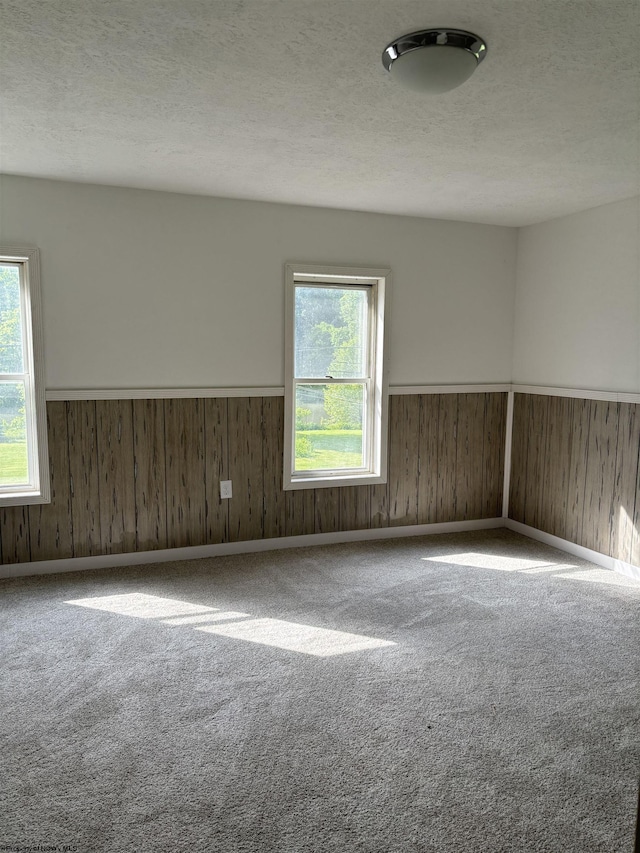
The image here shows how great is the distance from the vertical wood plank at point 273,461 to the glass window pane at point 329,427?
19 cm

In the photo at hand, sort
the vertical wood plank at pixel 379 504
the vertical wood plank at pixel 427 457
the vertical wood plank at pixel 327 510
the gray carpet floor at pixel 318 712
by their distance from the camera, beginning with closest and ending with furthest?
the gray carpet floor at pixel 318 712 < the vertical wood plank at pixel 327 510 < the vertical wood plank at pixel 379 504 < the vertical wood plank at pixel 427 457

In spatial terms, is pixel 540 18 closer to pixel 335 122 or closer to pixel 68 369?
pixel 335 122

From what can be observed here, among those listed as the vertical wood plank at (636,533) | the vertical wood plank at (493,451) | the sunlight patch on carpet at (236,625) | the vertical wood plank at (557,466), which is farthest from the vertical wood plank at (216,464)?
the vertical wood plank at (636,533)

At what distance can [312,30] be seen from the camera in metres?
1.90

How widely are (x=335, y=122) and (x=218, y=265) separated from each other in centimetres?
159

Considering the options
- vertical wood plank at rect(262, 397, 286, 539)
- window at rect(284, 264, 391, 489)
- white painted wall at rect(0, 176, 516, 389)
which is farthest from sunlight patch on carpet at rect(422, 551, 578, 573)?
white painted wall at rect(0, 176, 516, 389)

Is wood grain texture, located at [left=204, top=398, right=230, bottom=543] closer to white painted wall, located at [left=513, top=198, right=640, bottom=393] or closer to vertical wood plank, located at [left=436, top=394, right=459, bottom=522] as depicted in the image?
vertical wood plank, located at [left=436, top=394, right=459, bottom=522]

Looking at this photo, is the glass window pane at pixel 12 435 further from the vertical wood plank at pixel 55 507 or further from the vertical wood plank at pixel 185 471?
the vertical wood plank at pixel 185 471

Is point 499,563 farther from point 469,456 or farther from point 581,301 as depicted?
point 581,301

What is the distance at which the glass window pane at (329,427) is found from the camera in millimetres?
4445

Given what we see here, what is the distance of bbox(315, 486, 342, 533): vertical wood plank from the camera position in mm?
4441

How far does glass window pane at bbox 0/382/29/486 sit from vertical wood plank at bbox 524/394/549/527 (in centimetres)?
356

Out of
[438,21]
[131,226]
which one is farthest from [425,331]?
[438,21]

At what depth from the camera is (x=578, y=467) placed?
14.0 feet
